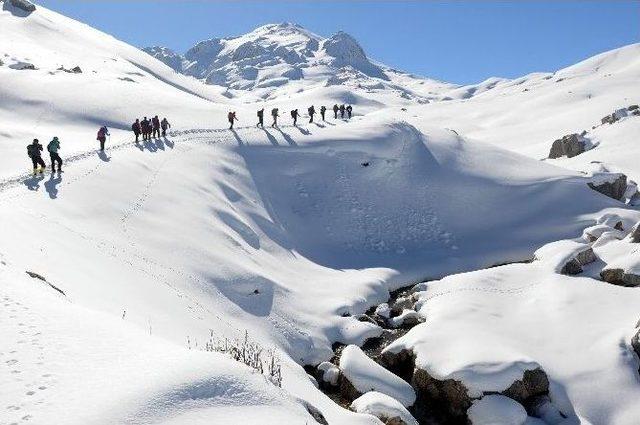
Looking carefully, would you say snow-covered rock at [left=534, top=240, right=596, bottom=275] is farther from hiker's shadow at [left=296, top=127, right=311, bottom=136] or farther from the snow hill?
hiker's shadow at [left=296, top=127, right=311, bottom=136]

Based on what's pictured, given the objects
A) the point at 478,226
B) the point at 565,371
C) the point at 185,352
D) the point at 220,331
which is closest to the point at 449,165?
the point at 478,226

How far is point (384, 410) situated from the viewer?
49.7ft

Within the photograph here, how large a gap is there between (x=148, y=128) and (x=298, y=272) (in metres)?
15.6

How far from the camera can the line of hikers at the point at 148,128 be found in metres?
35.1

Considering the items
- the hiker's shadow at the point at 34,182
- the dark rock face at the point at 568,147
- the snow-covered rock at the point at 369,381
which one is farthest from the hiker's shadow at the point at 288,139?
the dark rock face at the point at 568,147

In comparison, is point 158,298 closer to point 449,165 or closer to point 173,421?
point 173,421

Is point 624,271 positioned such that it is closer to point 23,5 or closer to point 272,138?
point 272,138

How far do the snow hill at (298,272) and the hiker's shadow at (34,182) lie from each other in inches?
10.6

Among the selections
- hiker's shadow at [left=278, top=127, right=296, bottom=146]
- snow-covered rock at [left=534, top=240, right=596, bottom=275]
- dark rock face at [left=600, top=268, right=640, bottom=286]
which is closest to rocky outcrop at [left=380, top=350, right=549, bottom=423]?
dark rock face at [left=600, top=268, right=640, bottom=286]

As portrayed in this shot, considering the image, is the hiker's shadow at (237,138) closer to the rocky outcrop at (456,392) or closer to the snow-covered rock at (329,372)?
the snow-covered rock at (329,372)

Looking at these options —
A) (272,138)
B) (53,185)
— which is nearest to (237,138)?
(272,138)

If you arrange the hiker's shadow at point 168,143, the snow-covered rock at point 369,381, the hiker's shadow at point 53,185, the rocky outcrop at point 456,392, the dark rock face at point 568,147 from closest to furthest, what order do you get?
1. the rocky outcrop at point 456,392
2. the snow-covered rock at point 369,381
3. the hiker's shadow at point 53,185
4. the hiker's shadow at point 168,143
5. the dark rock face at point 568,147

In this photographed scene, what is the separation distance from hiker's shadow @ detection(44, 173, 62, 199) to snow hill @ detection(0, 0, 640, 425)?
6.4 inches

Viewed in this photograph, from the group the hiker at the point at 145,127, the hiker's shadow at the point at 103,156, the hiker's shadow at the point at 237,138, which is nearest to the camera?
the hiker's shadow at the point at 103,156
